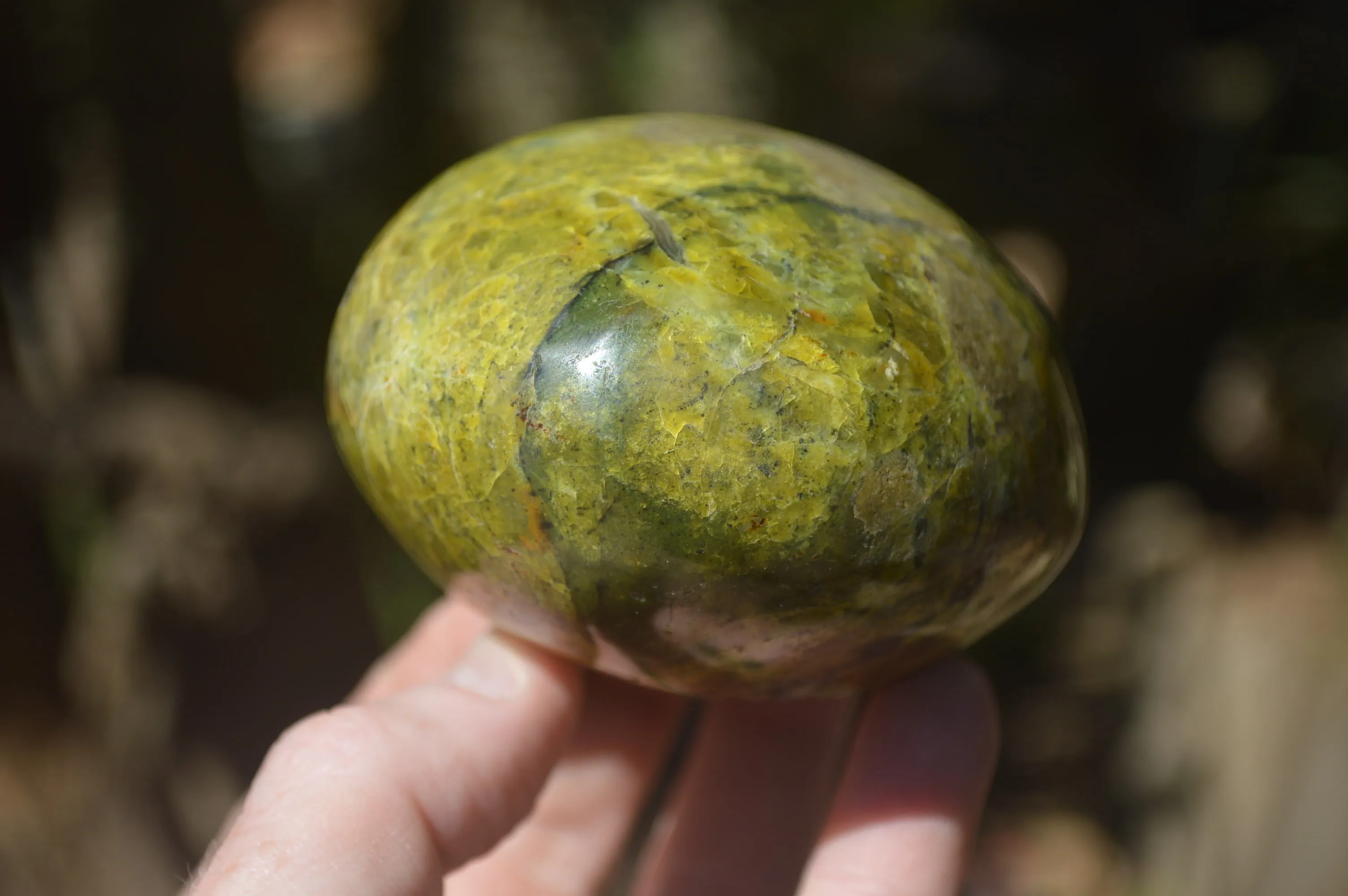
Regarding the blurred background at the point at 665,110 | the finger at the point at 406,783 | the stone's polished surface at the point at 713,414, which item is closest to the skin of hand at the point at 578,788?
the finger at the point at 406,783

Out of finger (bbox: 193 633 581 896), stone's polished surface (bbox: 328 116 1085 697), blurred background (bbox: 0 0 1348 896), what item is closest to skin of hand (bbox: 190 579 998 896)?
finger (bbox: 193 633 581 896)

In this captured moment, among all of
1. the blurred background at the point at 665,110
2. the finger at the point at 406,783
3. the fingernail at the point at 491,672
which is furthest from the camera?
the blurred background at the point at 665,110

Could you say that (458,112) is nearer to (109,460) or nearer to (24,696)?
(109,460)

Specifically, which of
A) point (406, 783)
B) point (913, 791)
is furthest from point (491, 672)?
point (913, 791)

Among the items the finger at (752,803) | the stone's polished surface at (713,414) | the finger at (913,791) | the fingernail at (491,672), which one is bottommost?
the finger at (752,803)

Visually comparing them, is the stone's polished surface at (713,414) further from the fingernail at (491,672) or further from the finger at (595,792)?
the finger at (595,792)

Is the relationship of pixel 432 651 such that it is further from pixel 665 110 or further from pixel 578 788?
pixel 665 110
